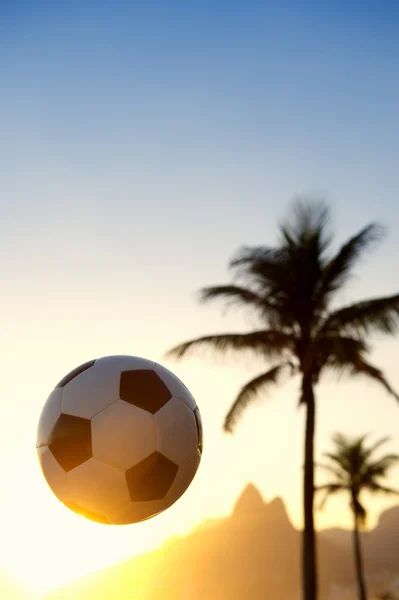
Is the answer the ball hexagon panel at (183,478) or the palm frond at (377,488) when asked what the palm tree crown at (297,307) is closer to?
the ball hexagon panel at (183,478)

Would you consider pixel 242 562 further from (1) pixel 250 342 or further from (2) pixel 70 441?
(2) pixel 70 441

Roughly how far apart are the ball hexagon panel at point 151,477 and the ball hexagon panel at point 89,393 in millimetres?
592

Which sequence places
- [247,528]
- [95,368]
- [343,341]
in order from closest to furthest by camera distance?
[95,368], [343,341], [247,528]

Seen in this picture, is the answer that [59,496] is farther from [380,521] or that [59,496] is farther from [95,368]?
[380,521]

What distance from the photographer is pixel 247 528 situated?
14000cm

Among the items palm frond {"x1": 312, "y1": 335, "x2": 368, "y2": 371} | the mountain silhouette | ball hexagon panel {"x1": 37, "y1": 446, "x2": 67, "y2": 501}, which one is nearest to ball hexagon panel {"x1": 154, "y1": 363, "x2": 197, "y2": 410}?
ball hexagon panel {"x1": 37, "y1": 446, "x2": 67, "y2": 501}

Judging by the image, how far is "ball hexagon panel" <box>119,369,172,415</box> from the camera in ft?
15.4

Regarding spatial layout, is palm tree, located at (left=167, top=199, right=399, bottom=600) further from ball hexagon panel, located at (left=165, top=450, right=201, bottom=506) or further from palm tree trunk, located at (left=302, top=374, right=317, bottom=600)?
ball hexagon panel, located at (left=165, top=450, right=201, bottom=506)

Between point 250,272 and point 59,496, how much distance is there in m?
9.51

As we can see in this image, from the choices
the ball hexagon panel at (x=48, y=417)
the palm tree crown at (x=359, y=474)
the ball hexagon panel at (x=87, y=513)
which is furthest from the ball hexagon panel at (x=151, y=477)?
the palm tree crown at (x=359, y=474)

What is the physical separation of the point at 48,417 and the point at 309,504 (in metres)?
9.01

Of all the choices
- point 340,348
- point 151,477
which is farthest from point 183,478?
point 340,348

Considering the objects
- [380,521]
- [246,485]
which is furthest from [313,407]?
[380,521]

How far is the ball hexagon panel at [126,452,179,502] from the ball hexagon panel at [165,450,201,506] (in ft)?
0.25
